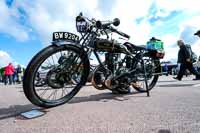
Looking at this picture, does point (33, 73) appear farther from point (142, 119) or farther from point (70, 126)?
point (142, 119)

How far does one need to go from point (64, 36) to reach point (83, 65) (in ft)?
2.05

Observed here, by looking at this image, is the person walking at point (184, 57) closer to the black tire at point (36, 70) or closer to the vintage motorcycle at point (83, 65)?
the vintage motorcycle at point (83, 65)

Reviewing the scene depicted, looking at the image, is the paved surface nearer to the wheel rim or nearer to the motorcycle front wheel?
the wheel rim

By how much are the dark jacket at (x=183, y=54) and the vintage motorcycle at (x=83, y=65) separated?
353 centimetres

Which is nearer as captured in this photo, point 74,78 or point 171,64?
point 74,78

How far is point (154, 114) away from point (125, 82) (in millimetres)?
1770

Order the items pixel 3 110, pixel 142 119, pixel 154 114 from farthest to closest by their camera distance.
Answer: pixel 3 110 < pixel 154 114 < pixel 142 119

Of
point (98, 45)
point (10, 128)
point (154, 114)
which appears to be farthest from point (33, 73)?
point (154, 114)

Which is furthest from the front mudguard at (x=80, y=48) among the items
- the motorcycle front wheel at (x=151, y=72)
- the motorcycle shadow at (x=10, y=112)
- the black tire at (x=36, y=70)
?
the motorcycle front wheel at (x=151, y=72)

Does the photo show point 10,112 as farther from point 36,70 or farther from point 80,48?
point 80,48

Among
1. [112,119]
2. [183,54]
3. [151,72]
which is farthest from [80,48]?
[183,54]

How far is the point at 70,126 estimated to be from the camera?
2.77 metres

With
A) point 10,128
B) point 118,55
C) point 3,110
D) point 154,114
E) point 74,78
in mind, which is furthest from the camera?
point 118,55

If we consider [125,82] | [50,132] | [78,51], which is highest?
[78,51]
